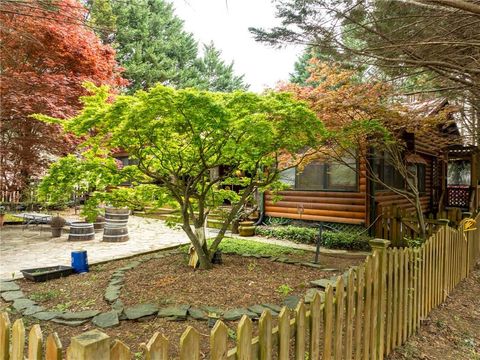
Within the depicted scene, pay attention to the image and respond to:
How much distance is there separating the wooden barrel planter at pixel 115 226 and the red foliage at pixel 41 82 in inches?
93.0

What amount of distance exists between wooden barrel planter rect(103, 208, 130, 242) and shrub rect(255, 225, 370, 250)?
153 inches

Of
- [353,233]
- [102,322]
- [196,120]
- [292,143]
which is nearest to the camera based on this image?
[102,322]

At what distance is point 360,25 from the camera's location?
13.3 feet

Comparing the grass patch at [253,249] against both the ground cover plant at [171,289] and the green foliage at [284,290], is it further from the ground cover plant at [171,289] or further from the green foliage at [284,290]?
the green foliage at [284,290]

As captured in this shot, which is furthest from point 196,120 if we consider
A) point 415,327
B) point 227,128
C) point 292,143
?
point 415,327

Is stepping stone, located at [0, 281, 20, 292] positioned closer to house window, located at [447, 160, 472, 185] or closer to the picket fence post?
the picket fence post

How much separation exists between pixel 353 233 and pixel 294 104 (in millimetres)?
5604

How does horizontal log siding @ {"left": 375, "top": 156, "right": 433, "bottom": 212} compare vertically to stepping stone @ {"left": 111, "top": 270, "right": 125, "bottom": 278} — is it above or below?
above

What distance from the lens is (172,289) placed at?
4.27 metres

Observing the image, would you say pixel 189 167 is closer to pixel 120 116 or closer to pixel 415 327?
pixel 120 116

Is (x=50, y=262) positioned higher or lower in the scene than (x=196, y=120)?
lower

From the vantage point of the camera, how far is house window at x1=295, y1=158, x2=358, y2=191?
8.99 metres

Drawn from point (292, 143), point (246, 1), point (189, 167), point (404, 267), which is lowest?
point (404, 267)

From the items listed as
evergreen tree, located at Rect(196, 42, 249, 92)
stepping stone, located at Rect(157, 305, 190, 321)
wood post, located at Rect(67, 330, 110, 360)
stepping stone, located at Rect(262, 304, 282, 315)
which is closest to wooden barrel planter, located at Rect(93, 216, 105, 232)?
stepping stone, located at Rect(157, 305, 190, 321)
